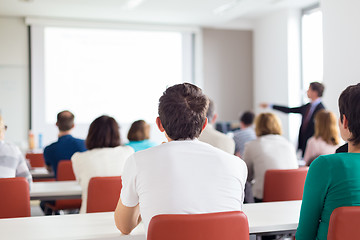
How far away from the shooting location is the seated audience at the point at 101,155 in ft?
9.70

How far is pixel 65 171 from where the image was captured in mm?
3625

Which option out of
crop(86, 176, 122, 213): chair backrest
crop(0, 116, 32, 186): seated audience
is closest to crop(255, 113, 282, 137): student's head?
crop(86, 176, 122, 213): chair backrest

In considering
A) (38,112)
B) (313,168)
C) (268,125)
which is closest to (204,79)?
(38,112)

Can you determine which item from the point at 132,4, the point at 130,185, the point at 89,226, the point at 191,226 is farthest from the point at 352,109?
the point at 132,4

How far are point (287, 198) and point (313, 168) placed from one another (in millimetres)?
1425

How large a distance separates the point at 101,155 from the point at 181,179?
1577mm

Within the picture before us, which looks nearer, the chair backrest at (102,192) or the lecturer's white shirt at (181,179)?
the lecturer's white shirt at (181,179)

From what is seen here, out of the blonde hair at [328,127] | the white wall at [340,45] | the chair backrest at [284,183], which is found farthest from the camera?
the white wall at [340,45]

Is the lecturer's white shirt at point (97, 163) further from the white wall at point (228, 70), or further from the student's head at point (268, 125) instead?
the white wall at point (228, 70)

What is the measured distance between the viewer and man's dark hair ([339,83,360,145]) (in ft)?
5.41

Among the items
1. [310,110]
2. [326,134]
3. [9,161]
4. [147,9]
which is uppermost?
[147,9]

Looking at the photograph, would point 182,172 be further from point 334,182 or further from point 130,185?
point 334,182

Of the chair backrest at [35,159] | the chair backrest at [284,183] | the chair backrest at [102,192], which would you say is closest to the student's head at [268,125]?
the chair backrest at [284,183]

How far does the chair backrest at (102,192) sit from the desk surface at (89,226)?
0.46 m
